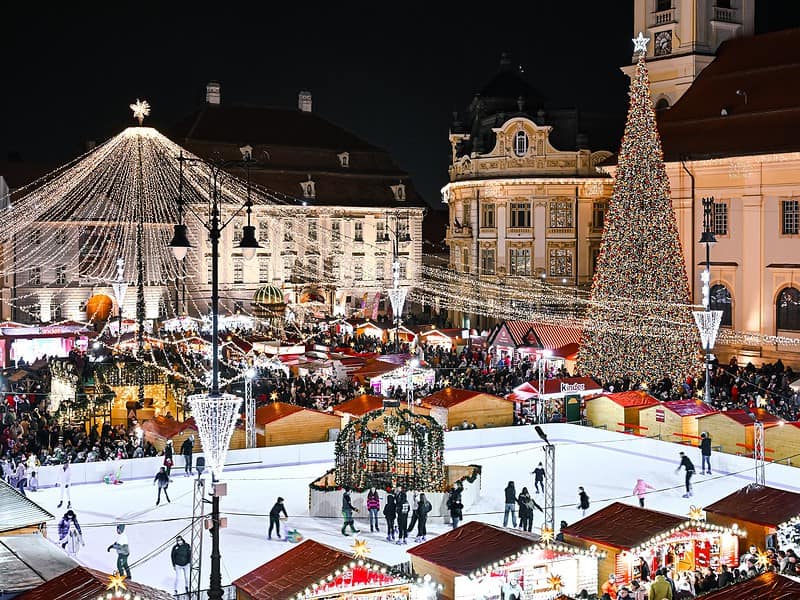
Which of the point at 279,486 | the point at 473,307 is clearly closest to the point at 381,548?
the point at 279,486

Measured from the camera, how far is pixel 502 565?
56.5ft

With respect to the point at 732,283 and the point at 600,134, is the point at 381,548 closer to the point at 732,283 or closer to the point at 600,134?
the point at 732,283

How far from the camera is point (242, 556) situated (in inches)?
794

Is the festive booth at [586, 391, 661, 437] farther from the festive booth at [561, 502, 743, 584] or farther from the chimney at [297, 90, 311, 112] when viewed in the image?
the chimney at [297, 90, 311, 112]

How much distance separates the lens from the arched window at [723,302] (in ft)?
146

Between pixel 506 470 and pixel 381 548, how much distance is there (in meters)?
8.19

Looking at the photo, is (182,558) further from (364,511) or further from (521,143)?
(521,143)

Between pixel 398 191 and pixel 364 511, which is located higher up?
pixel 398 191

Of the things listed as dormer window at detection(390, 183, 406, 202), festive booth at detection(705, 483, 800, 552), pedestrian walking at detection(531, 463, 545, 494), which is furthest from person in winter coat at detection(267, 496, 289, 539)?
dormer window at detection(390, 183, 406, 202)

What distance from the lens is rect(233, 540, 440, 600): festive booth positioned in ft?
51.6

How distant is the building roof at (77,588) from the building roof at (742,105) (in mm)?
33565

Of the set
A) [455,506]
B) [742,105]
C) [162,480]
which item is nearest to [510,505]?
[455,506]

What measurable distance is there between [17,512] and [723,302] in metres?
32.8

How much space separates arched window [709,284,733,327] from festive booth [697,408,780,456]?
15.2 m
